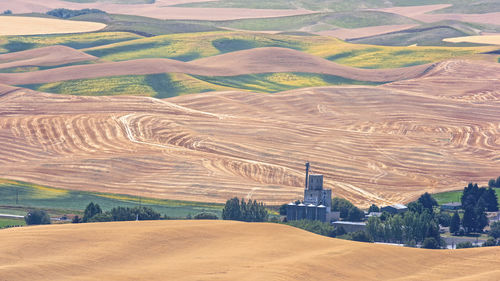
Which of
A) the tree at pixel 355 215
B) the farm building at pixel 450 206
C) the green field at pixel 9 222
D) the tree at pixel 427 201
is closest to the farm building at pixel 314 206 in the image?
the tree at pixel 355 215

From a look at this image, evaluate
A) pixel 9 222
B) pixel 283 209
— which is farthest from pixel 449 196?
pixel 9 222

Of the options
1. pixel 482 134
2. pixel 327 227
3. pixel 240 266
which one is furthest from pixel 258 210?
pixel 482 134

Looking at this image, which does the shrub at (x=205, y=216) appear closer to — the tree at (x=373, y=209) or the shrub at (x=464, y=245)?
the tree at (x=373, y=209)

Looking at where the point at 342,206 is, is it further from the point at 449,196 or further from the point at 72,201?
the point at 72,201

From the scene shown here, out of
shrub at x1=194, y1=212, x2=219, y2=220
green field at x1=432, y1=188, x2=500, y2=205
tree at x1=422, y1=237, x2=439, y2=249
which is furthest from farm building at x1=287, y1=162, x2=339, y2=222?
tree at x1=422, y1=237, x2=439, y2=249

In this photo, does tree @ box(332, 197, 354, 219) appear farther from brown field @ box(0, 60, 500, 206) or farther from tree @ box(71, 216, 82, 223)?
tree @ box(71, 216, 82, 223)

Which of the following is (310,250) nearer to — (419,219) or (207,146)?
(419,219)
